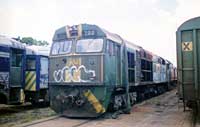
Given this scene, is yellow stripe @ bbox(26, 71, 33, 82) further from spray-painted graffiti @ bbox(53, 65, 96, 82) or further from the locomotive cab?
spray-painted graffiti @ bbox(53, 65, 96, 82)

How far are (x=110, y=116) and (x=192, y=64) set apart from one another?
3461 millimetres

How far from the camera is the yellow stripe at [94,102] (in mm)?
11016

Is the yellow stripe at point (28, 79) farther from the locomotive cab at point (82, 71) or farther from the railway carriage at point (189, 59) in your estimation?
the railway carriage at point (189, 59)

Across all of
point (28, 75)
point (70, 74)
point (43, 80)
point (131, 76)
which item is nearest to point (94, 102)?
point (70, 74)

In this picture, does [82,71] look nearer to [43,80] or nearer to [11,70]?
[11,70]

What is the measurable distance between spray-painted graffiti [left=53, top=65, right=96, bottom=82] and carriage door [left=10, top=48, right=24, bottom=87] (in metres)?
2.40

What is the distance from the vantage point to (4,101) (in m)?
12.4

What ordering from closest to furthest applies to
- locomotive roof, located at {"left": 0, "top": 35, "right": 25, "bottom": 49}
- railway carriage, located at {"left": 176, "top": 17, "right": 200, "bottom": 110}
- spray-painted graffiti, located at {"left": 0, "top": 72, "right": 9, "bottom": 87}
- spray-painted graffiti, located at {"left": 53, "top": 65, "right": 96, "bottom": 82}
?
1. railway carriage, located at {"left": 176, "top": 17, "right": 200, "bottom": 110}
2. spray-painted graffiti, located at {"left": 53, "top": 65, "right": 96, "bottom": 82}
3. spray-painted graffiti, located at {"left": 0, "top": 72, "right": 9, "bottom": 87}
4. locomotive roof, located at {"left": 0, "top": 35, "right": 25, "bottom": 49}

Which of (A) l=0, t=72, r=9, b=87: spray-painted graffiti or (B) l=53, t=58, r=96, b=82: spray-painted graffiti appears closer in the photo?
(B) l=53, t=58, r=96, b=82: spray-painted graffiti

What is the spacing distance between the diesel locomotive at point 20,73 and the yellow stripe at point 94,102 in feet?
10.5

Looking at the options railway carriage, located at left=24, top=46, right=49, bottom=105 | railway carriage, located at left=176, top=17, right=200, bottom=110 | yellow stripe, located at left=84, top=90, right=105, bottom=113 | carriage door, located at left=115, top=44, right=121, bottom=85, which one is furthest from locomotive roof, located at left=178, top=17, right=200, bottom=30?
railway carriage, located at left=24, top=46, right=49, bottom=105

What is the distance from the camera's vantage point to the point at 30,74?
1523 cm

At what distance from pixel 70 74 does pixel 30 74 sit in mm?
4411

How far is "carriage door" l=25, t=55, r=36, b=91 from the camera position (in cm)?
1505
